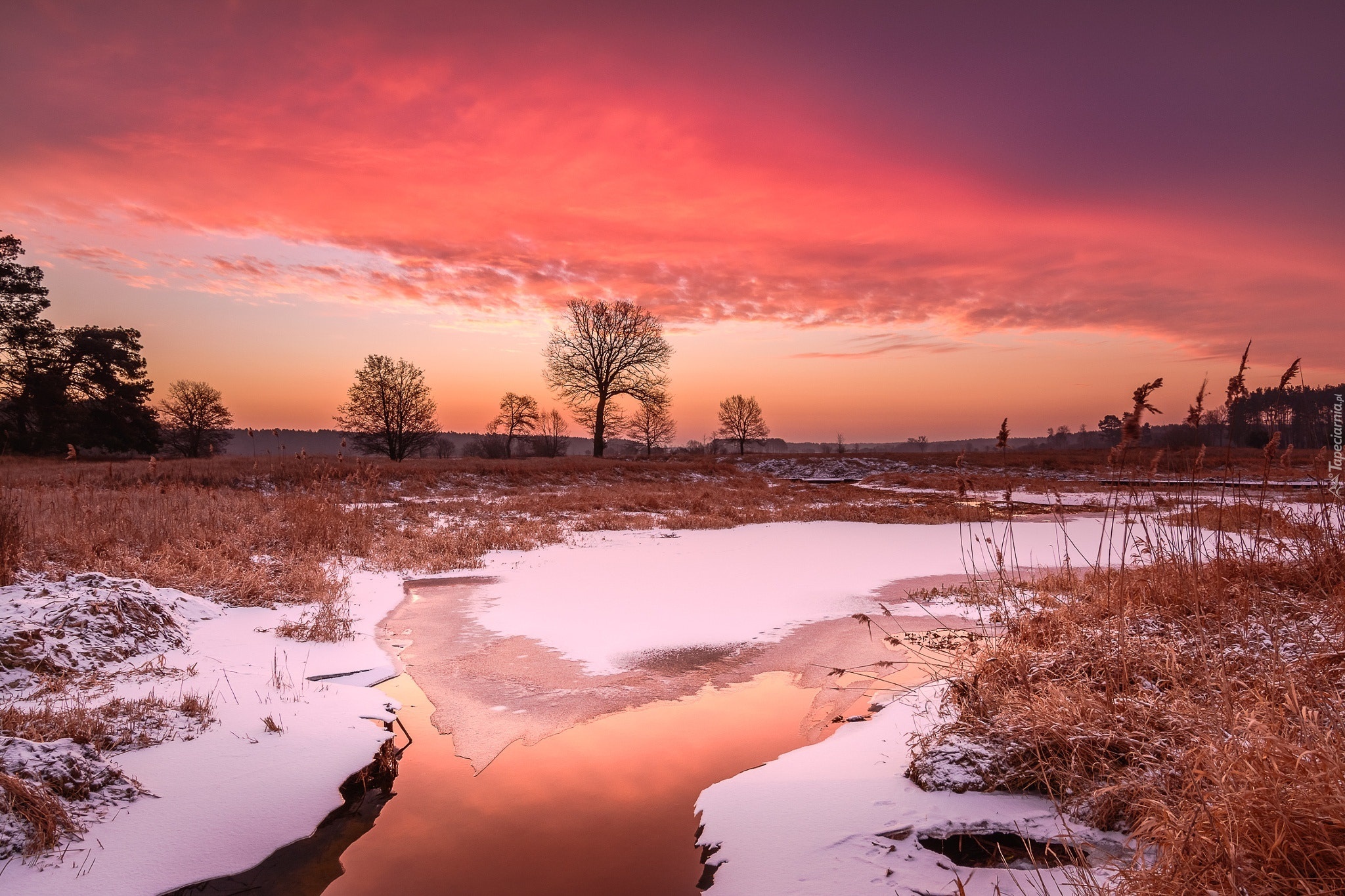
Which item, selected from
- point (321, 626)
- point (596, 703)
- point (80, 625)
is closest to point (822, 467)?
point (321, 626)

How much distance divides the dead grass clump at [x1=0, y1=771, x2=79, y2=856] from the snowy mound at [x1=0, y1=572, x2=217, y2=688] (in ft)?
7.57

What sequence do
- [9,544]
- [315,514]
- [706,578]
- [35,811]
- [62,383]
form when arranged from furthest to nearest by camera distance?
[62,383] < [315,514] < [706,578] < [9,544] < [35,811]

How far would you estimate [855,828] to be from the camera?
10.6 feet

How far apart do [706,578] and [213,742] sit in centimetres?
684

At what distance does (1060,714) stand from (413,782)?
3.71m

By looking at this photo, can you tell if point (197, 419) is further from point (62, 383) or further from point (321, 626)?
point (321, 626)

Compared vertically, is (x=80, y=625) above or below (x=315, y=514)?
below

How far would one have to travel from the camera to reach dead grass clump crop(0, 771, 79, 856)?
293 cm

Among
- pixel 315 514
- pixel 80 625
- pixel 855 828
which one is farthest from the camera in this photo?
pixel 315 514

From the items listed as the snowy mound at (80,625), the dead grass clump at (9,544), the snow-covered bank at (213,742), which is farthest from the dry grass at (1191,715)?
the dead grass clump at (9,544)

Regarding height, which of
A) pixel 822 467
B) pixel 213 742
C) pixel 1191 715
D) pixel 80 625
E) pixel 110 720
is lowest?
pixel 213 742

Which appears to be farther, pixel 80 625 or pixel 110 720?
pixel 80 625

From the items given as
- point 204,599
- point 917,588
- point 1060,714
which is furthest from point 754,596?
point 204,599

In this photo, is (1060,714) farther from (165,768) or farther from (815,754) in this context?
(165,768)
